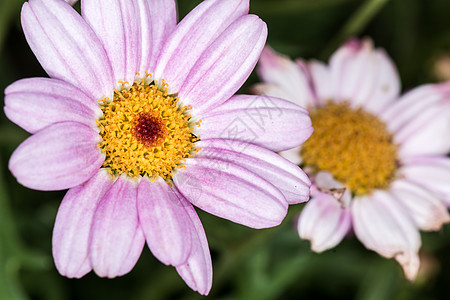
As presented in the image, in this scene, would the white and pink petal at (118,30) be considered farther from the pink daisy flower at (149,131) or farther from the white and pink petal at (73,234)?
the white and pink petal at (73,234)

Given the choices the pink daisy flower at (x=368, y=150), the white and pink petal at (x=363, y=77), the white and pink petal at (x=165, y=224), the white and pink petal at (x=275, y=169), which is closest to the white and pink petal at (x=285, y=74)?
the pink daisy flower at (x=368, y=150)

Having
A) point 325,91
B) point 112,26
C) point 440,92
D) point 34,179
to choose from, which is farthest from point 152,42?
point 440,92

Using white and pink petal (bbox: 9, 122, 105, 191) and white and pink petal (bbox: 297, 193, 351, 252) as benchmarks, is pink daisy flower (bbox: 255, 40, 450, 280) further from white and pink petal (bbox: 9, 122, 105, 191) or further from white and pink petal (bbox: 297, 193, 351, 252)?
white and pink petal (bbox: 9, 122, 105, 191)

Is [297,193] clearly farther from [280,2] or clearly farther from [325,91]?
[280,2]

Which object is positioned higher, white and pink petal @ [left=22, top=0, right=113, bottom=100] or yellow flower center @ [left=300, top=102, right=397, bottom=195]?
white and pink petal @ [left=22, top=0, right=113, bottom=100]

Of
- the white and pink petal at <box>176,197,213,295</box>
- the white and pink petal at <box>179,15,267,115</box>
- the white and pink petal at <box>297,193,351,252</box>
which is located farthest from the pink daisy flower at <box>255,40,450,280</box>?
the white and pink petal at <box>176,197,213,295</box>

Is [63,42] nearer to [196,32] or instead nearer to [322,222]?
[196,32]

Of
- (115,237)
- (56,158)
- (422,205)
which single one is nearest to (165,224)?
(115,237)
